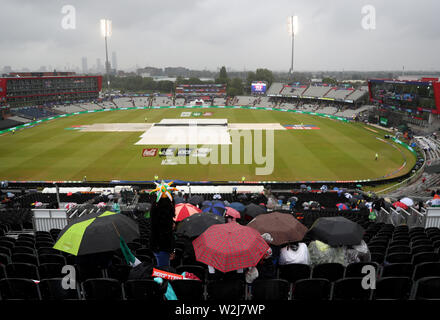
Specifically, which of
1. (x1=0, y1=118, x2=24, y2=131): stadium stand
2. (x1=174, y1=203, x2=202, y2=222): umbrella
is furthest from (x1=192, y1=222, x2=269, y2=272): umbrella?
(x1=0, y1=118, x2=24, y2=131): stadium stand

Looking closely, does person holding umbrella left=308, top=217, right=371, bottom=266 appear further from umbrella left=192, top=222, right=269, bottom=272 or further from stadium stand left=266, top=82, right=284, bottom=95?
stadium stand left=266, top=82, right=284, bottom=95

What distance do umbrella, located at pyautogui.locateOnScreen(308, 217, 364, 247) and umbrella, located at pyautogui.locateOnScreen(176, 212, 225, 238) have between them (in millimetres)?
2741

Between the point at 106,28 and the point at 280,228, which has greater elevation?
the point at 106,28

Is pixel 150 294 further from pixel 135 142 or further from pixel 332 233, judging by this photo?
pixel 135 142

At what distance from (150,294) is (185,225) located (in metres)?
3.26

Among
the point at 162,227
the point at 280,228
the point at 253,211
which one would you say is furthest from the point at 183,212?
the point at 162,227

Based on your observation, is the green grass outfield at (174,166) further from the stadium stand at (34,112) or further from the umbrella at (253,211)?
the stadium stand at (34,112)

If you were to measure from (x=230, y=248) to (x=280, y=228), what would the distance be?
2.14m

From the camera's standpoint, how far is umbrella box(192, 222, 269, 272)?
5.69 metres

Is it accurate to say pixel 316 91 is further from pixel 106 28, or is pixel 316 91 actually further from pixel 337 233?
pixel 337 233

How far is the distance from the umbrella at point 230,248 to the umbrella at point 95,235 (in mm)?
1777

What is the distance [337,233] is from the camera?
704 centimetres

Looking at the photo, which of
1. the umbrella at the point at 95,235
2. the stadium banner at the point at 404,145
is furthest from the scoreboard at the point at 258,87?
the umbrella at the point at 95,235

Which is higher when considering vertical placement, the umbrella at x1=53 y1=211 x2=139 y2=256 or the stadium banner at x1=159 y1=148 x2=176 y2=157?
the umbrella at x1=53 y1=211 x2=139 y2=256
